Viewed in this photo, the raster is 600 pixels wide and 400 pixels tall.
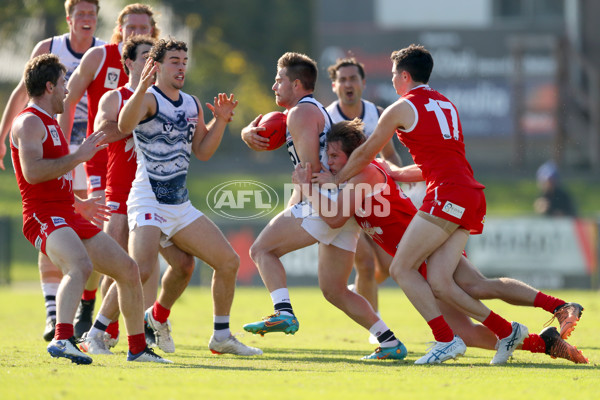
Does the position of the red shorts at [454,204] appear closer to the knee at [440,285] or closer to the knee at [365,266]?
the knee at [440,285]

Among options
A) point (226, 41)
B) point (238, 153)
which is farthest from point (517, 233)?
point (226, 41)

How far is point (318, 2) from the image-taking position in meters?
26.2

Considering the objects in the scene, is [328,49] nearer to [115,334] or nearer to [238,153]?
[238,153]

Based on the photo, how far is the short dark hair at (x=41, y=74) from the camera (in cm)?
738

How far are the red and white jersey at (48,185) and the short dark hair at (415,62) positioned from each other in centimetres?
268

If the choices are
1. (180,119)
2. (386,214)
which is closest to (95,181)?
(180,119)

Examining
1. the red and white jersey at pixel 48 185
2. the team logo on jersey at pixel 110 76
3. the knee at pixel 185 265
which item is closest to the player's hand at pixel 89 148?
the red and white jersey at pixel 48 185

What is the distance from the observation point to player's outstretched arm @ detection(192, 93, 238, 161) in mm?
8102

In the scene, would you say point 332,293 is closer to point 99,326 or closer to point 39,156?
point 99,326

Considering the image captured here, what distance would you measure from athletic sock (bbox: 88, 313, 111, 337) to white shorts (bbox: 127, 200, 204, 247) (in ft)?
2.71

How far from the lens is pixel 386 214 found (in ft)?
25.7

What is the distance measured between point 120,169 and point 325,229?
1.87 metres

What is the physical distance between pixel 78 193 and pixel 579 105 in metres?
20.2

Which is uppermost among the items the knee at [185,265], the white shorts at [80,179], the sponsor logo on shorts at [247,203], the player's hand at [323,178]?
the player's hand at [323,178]
